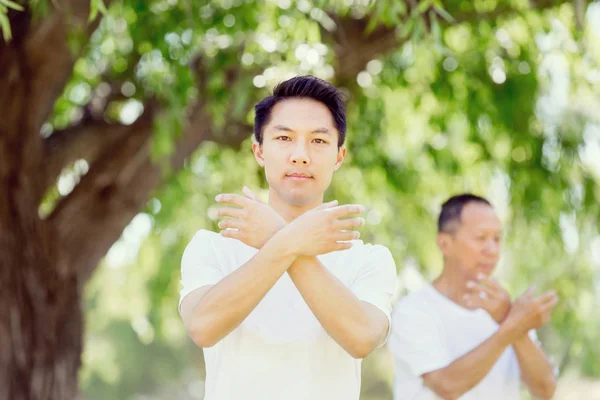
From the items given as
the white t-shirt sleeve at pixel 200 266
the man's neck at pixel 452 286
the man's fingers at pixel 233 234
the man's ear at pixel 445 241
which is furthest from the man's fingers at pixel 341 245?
the man's ear at pixel 445 241

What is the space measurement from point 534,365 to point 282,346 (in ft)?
5.00

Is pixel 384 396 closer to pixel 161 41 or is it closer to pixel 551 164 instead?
pixel 551 164

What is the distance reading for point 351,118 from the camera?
22.5ft

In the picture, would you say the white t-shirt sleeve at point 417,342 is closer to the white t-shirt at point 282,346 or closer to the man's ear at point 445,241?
the man's ear at point 445,241

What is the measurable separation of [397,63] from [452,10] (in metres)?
1.15

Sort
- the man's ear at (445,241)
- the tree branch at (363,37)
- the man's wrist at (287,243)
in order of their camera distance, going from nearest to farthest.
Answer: the man's wrist at (287,243), the man's ear at (445,241), the tree branch at (363,37)

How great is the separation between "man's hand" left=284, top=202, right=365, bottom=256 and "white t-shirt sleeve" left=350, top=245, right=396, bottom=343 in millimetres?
228

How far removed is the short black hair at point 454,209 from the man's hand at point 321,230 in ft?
5.91

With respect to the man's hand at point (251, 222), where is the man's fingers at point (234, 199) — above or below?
above

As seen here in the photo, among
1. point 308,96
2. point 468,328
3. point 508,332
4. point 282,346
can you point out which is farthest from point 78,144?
point 282,346

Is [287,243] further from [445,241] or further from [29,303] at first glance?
[29,303]

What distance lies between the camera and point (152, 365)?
94.3 ft

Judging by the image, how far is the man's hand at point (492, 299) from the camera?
348 centimetres

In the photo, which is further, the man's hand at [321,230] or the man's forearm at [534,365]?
the man's forearm at [534,365]
